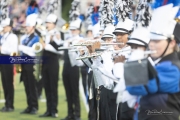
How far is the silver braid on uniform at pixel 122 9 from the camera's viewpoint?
23.7ft

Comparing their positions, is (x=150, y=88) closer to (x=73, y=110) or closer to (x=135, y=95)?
(x=135, y=95)

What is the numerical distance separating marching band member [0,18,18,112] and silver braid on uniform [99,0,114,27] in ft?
13.2

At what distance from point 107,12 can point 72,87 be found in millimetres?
3276

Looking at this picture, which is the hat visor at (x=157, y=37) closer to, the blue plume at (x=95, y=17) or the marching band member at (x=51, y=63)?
the blue plume at (x=95, y=17)

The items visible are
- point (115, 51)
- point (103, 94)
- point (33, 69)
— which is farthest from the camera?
point (33, 69)

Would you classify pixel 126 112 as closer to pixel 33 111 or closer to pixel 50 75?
pixel 50 75

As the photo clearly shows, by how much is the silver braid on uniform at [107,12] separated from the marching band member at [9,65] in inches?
158

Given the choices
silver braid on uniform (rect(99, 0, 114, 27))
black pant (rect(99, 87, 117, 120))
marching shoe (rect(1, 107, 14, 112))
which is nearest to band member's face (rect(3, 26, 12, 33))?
marching shoe (rect(1, 107, 14, 112))

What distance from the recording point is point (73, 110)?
433 inches

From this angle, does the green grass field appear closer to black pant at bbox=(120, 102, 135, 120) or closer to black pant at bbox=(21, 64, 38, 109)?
black pant at bbox=(21, 64, 38, 109)

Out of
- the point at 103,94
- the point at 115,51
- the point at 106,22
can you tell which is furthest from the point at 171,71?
the point at 106,22

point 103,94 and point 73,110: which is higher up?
point 103,94

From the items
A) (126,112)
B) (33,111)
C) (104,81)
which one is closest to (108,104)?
(104,81)

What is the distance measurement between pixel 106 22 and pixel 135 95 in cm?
299
